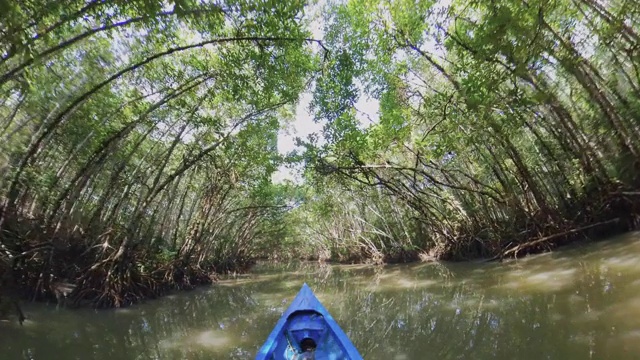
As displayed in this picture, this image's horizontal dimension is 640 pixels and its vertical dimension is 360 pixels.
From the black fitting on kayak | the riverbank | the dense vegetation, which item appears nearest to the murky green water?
the riverbank

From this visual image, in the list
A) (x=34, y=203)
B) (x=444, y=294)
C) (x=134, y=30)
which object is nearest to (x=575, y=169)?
(x=444, y=294)

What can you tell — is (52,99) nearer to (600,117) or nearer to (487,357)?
(487,357)

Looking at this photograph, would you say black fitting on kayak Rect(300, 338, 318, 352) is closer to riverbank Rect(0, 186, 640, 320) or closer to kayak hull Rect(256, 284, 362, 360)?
kayak hull Rect(256, 284, 362, 360)

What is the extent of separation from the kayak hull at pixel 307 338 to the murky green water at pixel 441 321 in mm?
492

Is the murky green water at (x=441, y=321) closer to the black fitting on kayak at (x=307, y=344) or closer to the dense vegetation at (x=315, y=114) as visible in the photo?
the black fitting on kayak at (x=307, y=344)

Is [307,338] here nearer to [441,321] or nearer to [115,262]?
[441,321]

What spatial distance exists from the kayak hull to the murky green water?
492 mm

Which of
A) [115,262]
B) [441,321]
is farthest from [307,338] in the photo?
[115,262]

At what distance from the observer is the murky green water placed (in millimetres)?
3336

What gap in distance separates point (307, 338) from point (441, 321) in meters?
1.87

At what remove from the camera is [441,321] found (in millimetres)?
4570

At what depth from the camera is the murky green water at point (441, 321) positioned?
10.9ft

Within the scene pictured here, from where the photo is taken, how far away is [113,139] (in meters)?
6.71

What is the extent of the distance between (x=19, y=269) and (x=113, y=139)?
8.81 feet
